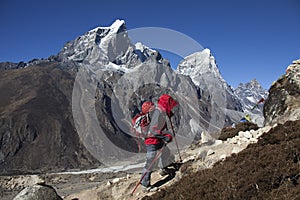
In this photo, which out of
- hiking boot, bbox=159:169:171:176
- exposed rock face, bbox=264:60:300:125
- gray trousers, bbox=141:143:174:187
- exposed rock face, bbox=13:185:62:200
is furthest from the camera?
exposed rock face, bbox=264:60:300:125

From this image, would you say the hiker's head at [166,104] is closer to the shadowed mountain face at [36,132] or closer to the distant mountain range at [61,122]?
the distant mountain range at [61,122]

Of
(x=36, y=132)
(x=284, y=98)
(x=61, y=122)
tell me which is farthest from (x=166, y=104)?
(x=61, y=122)

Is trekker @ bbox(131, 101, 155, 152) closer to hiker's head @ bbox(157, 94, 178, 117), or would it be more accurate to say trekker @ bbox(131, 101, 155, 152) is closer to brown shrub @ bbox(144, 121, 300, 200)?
hiker's head @ bbox(157, 94, 178, 117)

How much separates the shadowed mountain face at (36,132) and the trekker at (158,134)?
78.4m

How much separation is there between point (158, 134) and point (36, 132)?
335ft

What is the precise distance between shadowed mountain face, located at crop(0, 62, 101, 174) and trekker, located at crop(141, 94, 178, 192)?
78412mm

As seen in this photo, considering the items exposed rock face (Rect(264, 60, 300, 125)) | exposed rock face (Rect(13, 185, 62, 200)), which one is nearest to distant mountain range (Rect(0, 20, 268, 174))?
exposed rock face (Rect(264, 60, 300, 125))

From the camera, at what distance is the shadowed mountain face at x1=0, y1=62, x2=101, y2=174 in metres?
91.1

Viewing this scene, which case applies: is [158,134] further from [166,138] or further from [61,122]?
[61,122]

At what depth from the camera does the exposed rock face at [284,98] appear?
1559 cm

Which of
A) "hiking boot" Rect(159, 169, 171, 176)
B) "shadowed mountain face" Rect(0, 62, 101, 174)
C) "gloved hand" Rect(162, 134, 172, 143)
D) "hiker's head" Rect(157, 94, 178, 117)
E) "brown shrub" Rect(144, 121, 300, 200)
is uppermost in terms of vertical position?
"shadowed mountain face" Rect(0, 62, 101, 174)

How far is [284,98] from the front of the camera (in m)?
16.6

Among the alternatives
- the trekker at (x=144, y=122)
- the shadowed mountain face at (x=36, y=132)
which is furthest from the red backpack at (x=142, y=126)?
the shadowed mountain face at (x=36, y=132)

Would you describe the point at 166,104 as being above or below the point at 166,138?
above
